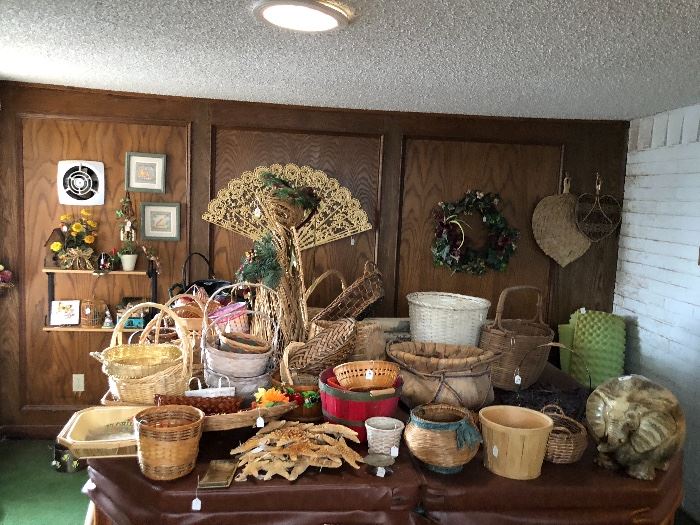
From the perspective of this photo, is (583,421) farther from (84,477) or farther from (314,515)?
(84,477)

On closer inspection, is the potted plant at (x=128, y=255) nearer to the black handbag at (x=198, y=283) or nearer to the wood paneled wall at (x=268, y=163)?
the wood paneled wall at (x=268, y=163)

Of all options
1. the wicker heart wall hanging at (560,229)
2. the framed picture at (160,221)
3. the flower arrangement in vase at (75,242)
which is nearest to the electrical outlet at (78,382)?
the flower arrangement in vase at (75,242)

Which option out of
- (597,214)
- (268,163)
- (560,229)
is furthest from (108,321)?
(597,214)

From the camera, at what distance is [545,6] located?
1971 mm

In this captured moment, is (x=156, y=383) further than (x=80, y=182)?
No

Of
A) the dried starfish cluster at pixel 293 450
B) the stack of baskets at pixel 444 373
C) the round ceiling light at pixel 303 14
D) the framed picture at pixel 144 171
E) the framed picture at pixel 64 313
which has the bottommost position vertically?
the dried starfish cluster at pixel 293 450

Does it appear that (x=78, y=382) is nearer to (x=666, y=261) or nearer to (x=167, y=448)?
(x=167, y=448)

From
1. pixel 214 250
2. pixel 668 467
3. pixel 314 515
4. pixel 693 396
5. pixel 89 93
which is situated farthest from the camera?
pixel 214 250

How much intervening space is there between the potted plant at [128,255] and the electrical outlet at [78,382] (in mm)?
810

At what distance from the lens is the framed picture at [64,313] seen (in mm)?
3902

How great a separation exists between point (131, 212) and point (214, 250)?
0.60m

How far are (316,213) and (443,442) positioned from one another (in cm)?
236

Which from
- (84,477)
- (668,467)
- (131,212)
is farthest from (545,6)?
(84,477)

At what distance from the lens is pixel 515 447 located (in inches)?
80.9
